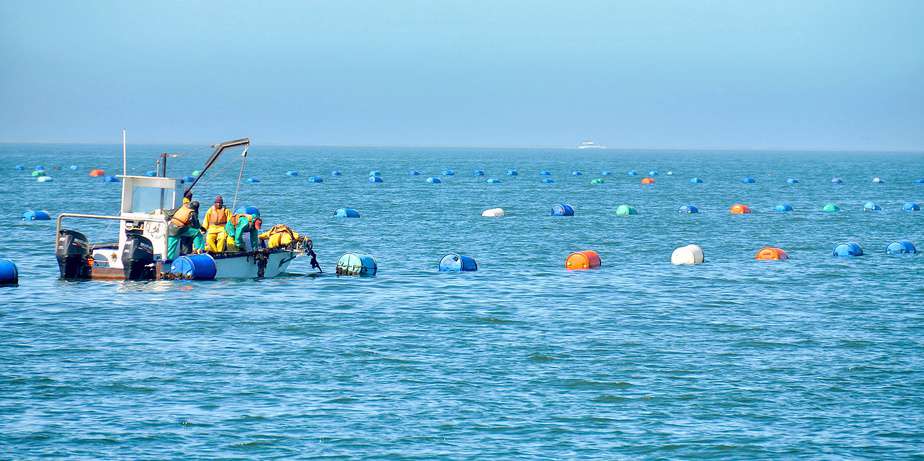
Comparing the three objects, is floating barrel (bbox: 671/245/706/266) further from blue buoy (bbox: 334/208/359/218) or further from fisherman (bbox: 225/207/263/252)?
blue buoy (bbox: 334/208/359/218)

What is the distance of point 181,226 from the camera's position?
149 ft

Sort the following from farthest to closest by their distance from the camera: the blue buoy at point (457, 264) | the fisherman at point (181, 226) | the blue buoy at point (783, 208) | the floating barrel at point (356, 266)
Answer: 1. the blue buoy at point (783, 208)
2. the blue buoy at point (457, 264)
3. the floating barrel at point (356, 266)
4. the fisherman at point (181, 226)

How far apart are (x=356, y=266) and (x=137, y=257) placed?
10.2 m

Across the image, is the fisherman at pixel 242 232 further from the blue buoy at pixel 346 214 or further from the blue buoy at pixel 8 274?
the blue buoy at pixel 346 214

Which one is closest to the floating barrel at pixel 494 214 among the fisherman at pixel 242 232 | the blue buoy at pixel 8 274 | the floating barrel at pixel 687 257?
the floating barrel at pixel 687 257

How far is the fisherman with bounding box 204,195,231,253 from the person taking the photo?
4672 cm

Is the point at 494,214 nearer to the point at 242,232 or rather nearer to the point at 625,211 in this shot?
the point at 625,211

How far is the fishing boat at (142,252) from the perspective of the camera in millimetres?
45438

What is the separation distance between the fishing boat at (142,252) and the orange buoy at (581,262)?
1480 cm

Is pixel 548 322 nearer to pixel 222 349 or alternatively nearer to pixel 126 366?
pixel 222 349

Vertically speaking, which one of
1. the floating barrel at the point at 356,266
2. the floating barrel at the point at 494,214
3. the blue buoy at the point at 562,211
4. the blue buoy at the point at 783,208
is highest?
the blue buoy at the point at 783,208

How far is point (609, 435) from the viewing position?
2605 cm

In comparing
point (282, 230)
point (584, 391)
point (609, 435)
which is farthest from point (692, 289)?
point (609, 435)

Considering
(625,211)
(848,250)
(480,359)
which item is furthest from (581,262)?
(625,211)
